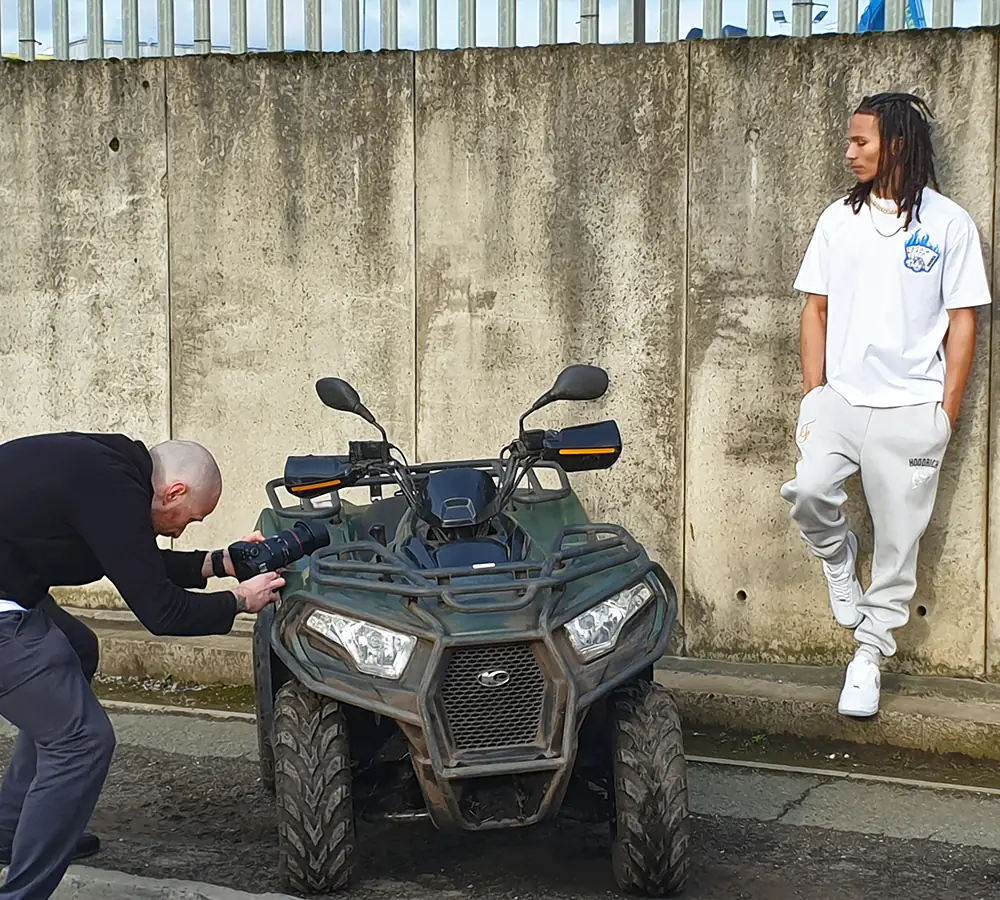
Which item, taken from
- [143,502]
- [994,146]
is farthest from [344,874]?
[994,146]

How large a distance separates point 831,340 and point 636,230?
110 cm

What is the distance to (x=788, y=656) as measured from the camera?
646 cm

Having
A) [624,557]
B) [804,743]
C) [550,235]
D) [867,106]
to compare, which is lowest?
[804,743]

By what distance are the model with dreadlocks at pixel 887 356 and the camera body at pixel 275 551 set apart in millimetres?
2077

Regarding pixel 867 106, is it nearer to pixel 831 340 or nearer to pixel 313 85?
pixel 831 340

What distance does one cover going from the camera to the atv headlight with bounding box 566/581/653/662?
411 centimetres

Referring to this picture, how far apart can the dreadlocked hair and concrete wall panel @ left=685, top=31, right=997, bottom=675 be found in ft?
1.17

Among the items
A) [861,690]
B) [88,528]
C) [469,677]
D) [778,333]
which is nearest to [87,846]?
[88,528]

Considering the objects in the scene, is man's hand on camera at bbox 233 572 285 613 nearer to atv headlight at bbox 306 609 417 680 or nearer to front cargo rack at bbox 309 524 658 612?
front cargo rack at bbox 309 524 658 612

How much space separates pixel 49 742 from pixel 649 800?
1.60 metres

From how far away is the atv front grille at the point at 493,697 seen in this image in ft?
13.2

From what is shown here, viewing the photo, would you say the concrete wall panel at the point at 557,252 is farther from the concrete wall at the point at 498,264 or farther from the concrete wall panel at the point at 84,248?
the concrete wall panel at the point at 84,248

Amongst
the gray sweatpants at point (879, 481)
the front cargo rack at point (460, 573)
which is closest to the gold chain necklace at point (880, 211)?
the gray sweatpants at point (879, 481)

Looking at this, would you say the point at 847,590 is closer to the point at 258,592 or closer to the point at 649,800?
the point at 649,800
